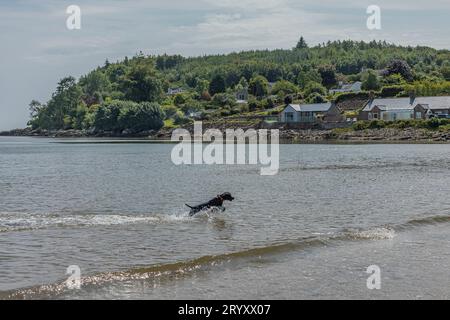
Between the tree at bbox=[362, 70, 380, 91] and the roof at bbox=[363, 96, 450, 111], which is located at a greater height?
the tree at bbox=[362, 70, 380, 91]

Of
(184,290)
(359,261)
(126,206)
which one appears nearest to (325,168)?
(126,206)

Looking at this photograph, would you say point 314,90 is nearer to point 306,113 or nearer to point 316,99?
point 316,99

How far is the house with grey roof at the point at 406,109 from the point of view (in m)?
128

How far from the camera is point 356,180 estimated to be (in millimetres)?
45250

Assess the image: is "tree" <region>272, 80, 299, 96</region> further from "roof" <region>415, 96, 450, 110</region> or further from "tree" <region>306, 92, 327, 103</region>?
"roof" <region>415, 96, 450, 110</region>

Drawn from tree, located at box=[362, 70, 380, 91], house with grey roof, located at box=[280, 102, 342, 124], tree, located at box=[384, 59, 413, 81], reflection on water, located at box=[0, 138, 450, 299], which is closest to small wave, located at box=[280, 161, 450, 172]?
reflection on water, located at box=[0, 138, 450, 299]

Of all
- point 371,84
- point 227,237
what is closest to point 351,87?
point 371,84

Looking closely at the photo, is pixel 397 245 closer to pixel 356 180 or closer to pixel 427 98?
pixel 356 180

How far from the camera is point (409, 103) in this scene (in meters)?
131

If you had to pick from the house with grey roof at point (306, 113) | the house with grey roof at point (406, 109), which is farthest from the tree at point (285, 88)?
the house with grey roof at point (406, 109)

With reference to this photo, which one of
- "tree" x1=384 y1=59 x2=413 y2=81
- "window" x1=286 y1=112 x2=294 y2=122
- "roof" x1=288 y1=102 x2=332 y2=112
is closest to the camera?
"roof" x1=288 y1=102 x2=332 y2=112

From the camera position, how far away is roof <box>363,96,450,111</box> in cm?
13025
